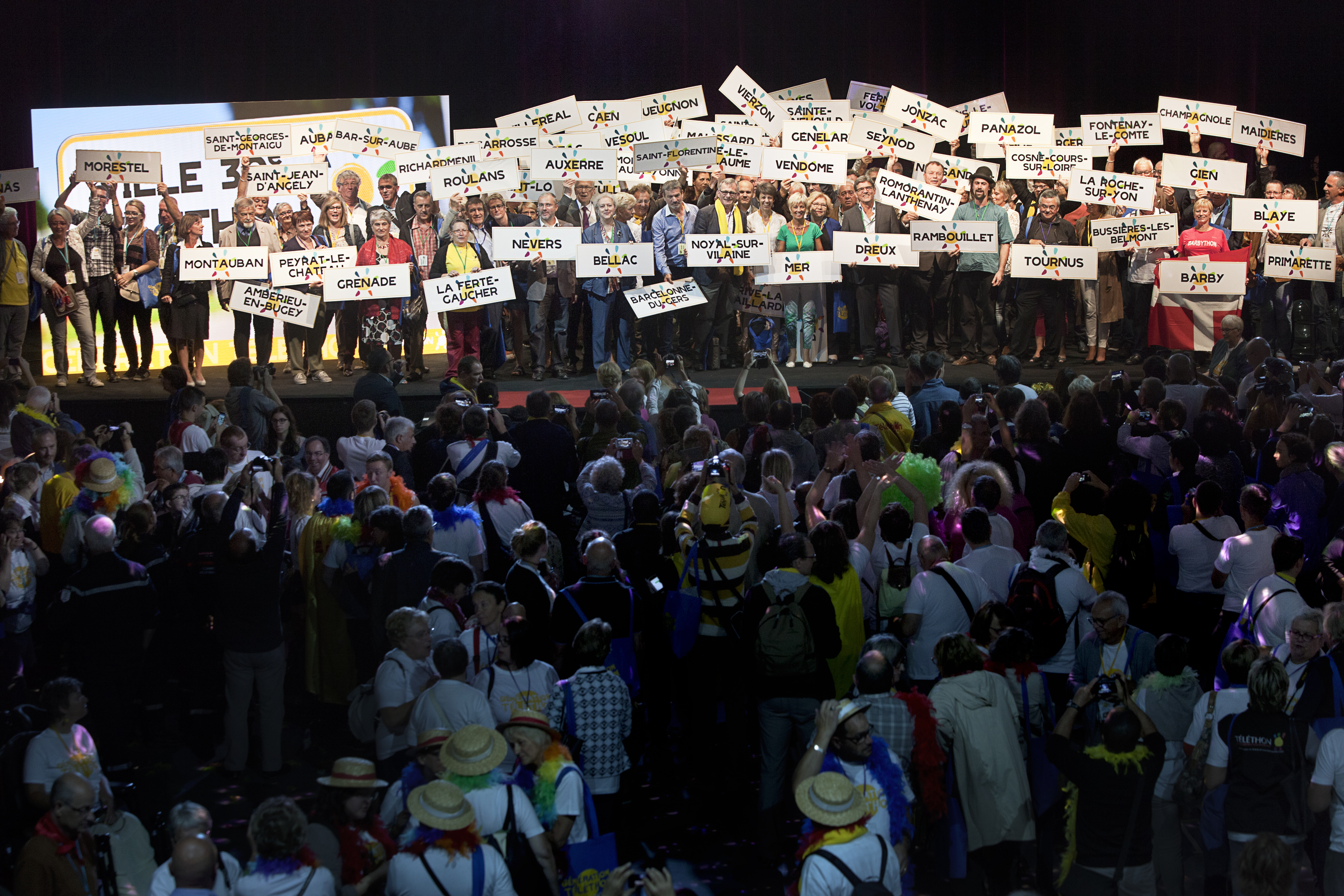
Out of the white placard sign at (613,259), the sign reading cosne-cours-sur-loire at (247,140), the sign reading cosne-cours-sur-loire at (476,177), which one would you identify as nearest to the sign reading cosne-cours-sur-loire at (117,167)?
the sign reading cosne-cours-sur-loire at (247,140)

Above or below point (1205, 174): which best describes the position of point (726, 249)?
below

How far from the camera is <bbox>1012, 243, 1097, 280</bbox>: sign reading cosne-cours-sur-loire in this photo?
13383 mm

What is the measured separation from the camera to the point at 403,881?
12.4 feet

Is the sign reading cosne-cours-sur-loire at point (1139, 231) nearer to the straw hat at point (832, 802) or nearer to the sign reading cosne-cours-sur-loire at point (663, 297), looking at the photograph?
the sign reading cosne-cours-sur-loire at point (663, 297)

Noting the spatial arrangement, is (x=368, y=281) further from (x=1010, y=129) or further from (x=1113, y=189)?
(x=1113, y=189)

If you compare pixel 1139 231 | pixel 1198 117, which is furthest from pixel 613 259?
pixel 1198 117

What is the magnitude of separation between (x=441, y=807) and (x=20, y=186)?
453 inches

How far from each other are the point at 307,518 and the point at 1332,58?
49.4ft

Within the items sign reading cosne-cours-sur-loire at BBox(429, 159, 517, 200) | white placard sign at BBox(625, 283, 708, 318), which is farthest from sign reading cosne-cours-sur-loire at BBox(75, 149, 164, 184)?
white placard sign at BBox(625, 283, 708, 318)

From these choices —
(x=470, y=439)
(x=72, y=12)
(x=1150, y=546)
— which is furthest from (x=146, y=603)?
(x=72, y=12)

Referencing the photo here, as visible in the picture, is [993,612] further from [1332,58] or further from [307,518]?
[1332,58]

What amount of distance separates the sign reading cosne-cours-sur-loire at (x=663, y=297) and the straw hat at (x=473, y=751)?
29.1ft

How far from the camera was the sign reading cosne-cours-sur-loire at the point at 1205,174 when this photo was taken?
14.0m

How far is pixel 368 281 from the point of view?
12984 millimetres
